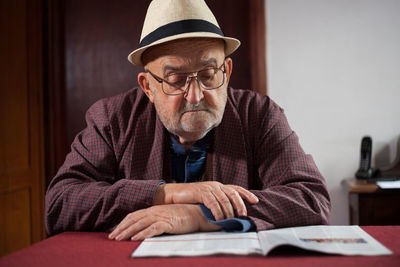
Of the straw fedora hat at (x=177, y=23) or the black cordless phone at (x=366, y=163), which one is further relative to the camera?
the black cordless phone at (x=366, y=163)

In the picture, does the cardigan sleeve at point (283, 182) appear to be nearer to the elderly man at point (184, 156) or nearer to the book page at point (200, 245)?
the elderly man at point (184, 156)

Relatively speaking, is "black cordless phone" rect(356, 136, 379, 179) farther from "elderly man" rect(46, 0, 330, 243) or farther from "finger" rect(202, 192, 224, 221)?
"finger" rect(202, 192, 224, 221)

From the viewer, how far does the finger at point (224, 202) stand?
3.57 feet

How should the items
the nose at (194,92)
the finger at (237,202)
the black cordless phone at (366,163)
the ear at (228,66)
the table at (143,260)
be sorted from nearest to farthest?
the table at (143,260) < the finger at (237,202) < the nose at (194,92) < the ear at (228,66) < the black cordless phone at (366,163)

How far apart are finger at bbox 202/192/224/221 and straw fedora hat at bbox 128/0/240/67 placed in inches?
20.8

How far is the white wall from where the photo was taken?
258 cm

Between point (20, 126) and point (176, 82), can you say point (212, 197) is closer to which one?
point (176, 82)

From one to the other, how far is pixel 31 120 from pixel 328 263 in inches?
101

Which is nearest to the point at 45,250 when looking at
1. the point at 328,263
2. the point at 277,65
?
the point at 328,263

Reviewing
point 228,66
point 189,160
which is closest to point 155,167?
point 189,160

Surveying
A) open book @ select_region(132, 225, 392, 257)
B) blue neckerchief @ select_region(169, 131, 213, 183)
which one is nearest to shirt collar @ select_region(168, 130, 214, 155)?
blue neckerchief @ select_region(169, 131, 213, 183)

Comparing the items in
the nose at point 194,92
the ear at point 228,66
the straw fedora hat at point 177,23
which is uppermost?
the straw fedora hat at point 177,23

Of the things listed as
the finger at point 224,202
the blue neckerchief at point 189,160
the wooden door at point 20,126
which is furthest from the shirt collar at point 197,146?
the wooden door at point 20,126

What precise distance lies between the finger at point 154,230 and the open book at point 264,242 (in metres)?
0.02
